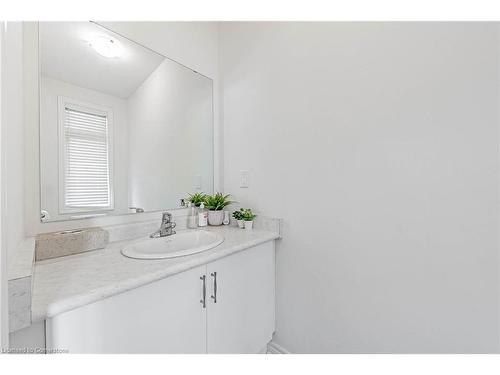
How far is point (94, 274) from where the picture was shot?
775mm

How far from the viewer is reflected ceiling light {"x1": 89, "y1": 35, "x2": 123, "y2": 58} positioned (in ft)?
3.75

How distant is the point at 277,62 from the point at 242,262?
3.81 ft

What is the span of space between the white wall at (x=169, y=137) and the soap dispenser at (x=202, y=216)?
0.14 metres

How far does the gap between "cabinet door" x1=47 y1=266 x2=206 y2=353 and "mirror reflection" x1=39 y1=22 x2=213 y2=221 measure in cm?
58

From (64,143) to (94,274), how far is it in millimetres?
647

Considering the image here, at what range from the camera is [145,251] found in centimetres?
112

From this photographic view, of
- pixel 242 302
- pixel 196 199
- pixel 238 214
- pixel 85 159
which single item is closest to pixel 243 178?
pixel 238 214

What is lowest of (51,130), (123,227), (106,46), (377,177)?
(123,227)

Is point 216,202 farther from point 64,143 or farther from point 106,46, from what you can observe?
point 106,46

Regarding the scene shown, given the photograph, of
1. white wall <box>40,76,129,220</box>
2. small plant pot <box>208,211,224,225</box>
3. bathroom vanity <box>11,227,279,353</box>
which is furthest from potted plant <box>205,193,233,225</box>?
white wall <box>40,76,129,220</box>

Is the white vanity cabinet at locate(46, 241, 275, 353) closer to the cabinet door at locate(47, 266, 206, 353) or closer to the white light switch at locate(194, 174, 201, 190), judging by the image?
the cabinet door at locate(47, 266, 206, 353)

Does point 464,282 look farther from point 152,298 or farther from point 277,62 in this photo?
point 277,62

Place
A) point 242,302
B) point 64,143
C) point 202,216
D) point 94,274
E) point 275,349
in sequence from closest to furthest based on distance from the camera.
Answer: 1. point 94,274
2. point 64,143
3. point 242,302
4. point 275,349
5. point 202,216
